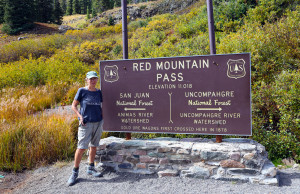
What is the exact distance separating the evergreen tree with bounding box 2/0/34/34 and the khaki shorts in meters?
31.8

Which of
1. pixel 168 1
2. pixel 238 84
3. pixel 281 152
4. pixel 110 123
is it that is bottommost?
pixel 281 152

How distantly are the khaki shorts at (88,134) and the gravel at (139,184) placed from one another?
0.66 meters

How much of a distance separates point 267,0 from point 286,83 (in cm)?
701

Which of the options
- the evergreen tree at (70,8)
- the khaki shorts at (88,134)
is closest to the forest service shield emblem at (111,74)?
the khaki shorts at (88,134)

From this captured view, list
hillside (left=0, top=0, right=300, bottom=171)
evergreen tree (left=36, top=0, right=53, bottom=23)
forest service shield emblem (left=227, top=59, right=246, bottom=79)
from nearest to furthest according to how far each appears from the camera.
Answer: forest service shield emblem (left=227, top=59, right=246, bottom=79) < hillside (left=0, top=0, right=300, bottom=171) < evergreen tree (left=36, top=0, right=53, bottom=23)

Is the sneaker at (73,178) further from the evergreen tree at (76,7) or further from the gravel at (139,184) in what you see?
the evergreen tree at (76,7)

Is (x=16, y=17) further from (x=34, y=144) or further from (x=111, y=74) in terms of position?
(x=111, y=74)

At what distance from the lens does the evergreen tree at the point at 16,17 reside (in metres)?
30.0

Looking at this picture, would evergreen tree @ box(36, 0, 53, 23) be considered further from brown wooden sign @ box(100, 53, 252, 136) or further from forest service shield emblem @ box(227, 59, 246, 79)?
forest service shield emblem @ box(227, 59, 246, 79)

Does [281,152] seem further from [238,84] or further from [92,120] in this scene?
[92,120]

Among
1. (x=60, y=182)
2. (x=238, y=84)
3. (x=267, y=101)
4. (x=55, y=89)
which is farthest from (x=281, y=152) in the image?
(x=55, y=89)

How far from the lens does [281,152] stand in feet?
14.7

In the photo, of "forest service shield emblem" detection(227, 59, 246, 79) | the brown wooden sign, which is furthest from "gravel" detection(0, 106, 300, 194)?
"forest service shield emblem" detection(227, 59, 246, 79)

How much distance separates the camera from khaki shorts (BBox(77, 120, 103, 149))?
3.88 meters
